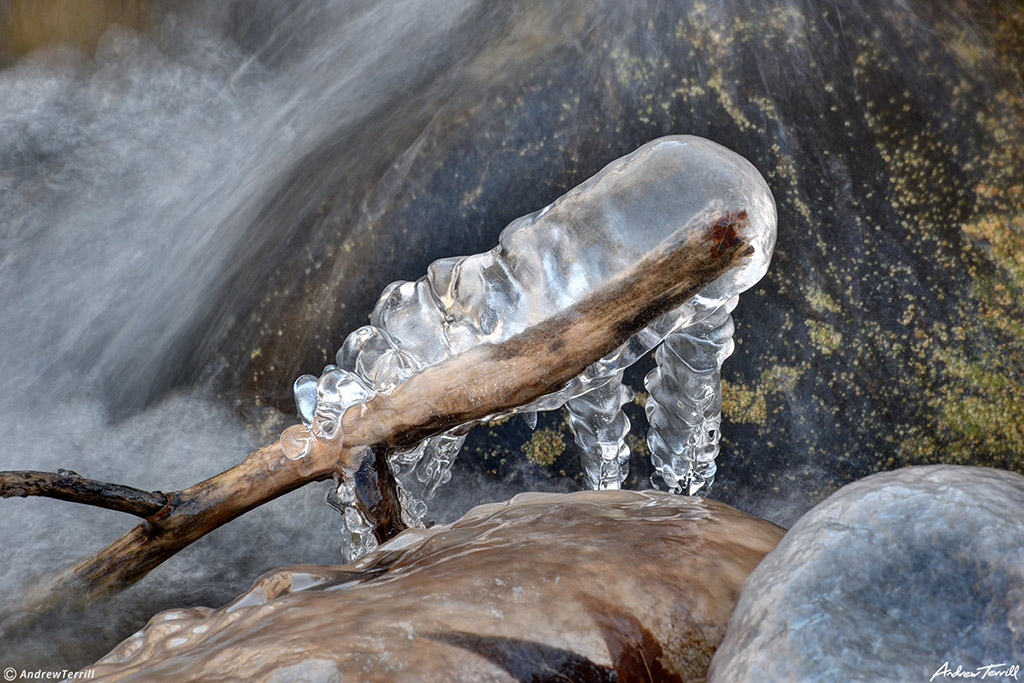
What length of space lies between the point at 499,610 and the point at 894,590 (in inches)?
21.2

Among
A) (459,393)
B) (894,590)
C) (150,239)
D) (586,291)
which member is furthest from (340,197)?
(894,590)

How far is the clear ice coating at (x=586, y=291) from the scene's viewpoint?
1619 millimetres

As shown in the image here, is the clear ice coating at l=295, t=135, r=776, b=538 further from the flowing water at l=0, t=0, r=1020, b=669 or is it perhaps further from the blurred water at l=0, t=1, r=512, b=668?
the blurred water at l=0, t=1, r=512, b=668

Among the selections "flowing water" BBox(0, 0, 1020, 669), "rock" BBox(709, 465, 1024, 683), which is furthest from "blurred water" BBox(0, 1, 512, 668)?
"rock" BBox(709, 465, 1024, 683)

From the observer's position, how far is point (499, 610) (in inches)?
50.7

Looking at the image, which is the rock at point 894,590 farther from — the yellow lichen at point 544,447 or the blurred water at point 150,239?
the blurred water at point 150,239

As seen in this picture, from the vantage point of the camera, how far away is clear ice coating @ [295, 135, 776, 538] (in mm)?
1619

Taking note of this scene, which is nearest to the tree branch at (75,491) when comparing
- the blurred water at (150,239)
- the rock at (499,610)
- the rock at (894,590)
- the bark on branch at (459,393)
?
the bark on branch at (459,393)

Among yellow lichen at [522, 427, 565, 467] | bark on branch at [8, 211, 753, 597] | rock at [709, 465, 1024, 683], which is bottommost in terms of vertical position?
yellow lichen at [522, 427, 565, 467]

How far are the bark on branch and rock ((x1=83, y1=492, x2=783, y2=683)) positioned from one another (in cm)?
29

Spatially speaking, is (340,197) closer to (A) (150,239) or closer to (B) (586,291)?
(A) (150,239)

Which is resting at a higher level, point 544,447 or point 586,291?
point 586,291

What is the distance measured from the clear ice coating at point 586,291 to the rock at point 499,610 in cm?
37

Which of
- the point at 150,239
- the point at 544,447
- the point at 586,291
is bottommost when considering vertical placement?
the point at 544,447
